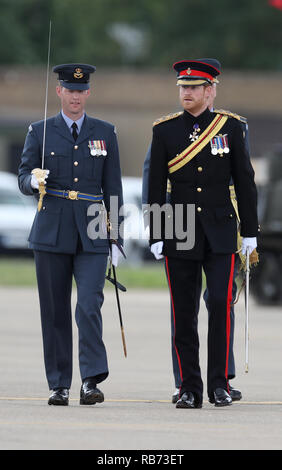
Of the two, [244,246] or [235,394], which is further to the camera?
[235,394]

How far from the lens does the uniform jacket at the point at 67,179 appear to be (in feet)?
30.3

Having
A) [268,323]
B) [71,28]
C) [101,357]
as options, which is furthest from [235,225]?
[71,28]

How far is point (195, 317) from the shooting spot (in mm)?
9266

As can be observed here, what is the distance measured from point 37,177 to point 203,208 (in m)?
0.98

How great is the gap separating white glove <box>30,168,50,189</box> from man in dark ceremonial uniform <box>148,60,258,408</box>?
0.62m

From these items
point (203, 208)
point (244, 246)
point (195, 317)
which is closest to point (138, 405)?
point (195, 317)

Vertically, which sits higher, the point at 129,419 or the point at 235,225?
the point at 235,225

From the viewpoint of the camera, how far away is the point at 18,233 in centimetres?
3172

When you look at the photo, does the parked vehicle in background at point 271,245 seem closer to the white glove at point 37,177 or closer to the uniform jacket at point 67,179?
the uniform jacket at point 67,179

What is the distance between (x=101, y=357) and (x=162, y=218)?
888 millimetres

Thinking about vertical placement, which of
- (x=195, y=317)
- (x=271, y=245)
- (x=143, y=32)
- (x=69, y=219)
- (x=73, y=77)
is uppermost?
(x=143, y=32)

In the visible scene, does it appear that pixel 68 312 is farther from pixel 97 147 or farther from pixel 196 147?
pixel 196 147

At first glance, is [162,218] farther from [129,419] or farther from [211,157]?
[129,419]
